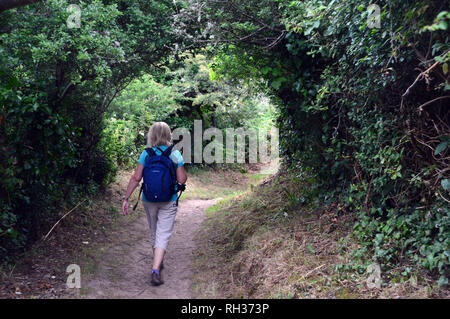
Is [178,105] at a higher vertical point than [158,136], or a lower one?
higher

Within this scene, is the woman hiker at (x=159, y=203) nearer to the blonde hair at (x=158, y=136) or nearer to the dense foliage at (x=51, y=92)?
the blonde hair at (x=158, y=136)

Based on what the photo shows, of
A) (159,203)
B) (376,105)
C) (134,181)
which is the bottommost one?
(159,203)

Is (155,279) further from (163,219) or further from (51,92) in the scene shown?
(51,92)

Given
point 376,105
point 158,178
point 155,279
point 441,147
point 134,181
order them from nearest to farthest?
point 441,147
point 376,105
point 158,178
point 155,279
point 134,181

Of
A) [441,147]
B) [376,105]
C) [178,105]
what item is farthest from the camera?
[178,105]

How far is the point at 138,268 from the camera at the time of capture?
6012mm

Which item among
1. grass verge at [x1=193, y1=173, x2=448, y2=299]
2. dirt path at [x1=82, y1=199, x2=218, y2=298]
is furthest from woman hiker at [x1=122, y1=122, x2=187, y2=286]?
grass verge at [x1=193, y1=173, x2=448, y2=299]

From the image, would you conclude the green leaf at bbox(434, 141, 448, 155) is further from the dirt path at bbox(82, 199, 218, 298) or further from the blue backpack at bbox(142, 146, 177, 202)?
the dirt path at bbox(82, 199, 218, 298)

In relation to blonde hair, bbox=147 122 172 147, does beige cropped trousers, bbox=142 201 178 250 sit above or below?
below

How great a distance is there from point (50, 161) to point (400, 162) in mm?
4557

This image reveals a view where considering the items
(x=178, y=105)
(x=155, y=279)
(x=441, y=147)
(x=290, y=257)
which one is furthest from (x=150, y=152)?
(x=178, y=105)

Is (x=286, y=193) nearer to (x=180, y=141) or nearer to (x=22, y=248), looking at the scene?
(x=22, y=248)

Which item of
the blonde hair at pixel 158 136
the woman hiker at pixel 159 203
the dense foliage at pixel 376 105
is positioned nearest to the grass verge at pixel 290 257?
the dense foliage at pixel 376 105

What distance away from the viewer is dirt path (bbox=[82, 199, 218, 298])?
16.5 ft
